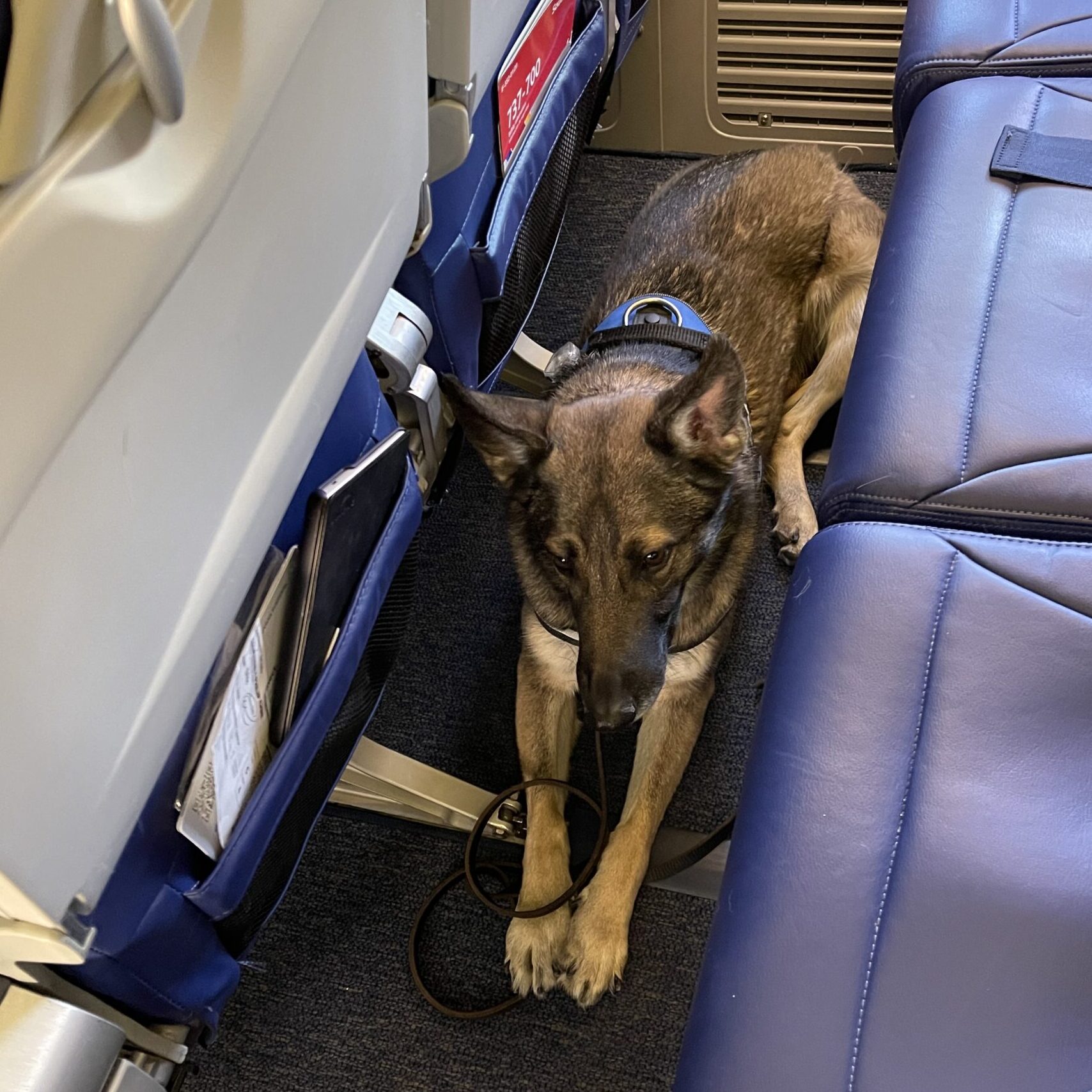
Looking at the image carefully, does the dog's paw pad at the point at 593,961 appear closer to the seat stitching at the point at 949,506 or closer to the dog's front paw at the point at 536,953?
the dog's front paw at the point at 536,953

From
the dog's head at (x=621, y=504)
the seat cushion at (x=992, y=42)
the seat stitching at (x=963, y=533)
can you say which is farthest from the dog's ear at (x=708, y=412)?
the seat cushion at (x=992, y=42)

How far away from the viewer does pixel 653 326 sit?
1.82 metres

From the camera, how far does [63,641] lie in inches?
25.2

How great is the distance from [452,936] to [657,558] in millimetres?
774

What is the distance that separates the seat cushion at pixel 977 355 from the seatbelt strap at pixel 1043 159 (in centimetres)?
2

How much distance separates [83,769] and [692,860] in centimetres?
121

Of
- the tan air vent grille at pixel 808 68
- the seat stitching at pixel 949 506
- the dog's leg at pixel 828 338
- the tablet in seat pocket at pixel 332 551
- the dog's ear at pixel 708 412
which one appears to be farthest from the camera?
the tan air vent grille at pixel 808 68

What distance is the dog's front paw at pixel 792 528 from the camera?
213 cm

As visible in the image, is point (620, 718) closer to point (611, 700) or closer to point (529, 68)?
point (611, 700)

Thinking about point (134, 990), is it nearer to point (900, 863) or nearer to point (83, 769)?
point (83, 769)

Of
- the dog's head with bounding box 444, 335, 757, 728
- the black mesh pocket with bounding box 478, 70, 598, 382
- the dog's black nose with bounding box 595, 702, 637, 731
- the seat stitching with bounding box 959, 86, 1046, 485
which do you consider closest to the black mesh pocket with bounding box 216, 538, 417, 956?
the dog's head with bounding box 444, 335, 757, 728

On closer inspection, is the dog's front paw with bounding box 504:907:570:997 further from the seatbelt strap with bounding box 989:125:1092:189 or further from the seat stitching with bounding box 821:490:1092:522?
the seatbelt strap with bounding box 989:125:1092:189

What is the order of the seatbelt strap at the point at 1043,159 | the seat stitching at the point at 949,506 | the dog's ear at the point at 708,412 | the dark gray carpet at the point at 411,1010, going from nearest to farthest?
the seat stitching at the point at 949,506 → the dog's ear at the point at 708,412 → the seatbelt strap at the point at 1043,159 → the dark gray carpet at the point at 411,1010

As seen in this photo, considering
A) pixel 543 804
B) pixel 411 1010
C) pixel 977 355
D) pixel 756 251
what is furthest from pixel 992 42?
pixel 411 1010
